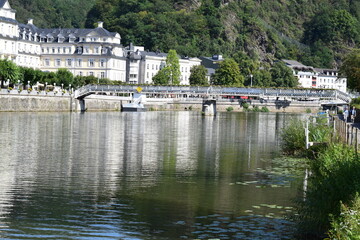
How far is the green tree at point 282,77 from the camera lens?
18288 cm

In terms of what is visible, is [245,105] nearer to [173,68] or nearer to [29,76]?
[173,68]

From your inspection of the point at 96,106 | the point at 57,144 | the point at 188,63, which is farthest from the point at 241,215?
the point at 188,63

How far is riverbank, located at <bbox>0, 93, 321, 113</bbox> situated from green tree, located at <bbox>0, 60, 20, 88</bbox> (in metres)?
6.91

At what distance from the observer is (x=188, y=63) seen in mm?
179375

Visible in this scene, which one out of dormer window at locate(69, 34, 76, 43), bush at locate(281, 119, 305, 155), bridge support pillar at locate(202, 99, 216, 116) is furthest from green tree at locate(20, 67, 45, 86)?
bush at locate(281, 119, 305, 155)

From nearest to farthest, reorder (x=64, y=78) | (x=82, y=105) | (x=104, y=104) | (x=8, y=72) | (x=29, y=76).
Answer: (x=8, y=72), (x=82, y=105), (x=29, y=76), (x=104, y=104), (x=64, y=78)

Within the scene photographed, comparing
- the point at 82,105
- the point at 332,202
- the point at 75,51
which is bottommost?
the point at 332,202

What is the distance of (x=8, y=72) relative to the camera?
9762cm

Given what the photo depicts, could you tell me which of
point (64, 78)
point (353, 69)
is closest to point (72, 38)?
point (64, 78)

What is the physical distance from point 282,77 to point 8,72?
99268mm

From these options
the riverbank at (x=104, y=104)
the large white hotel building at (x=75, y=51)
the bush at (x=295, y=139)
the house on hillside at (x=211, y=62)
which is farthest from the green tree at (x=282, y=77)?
the bush at (x=295, y=139)

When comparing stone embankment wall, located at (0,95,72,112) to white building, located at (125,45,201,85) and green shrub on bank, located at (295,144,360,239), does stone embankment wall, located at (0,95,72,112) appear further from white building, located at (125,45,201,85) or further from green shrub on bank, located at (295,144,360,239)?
green shrub on bank, located at (295,144,360,239)

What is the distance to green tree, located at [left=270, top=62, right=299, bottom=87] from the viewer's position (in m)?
183

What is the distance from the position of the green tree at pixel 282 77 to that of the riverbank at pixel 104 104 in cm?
4633
